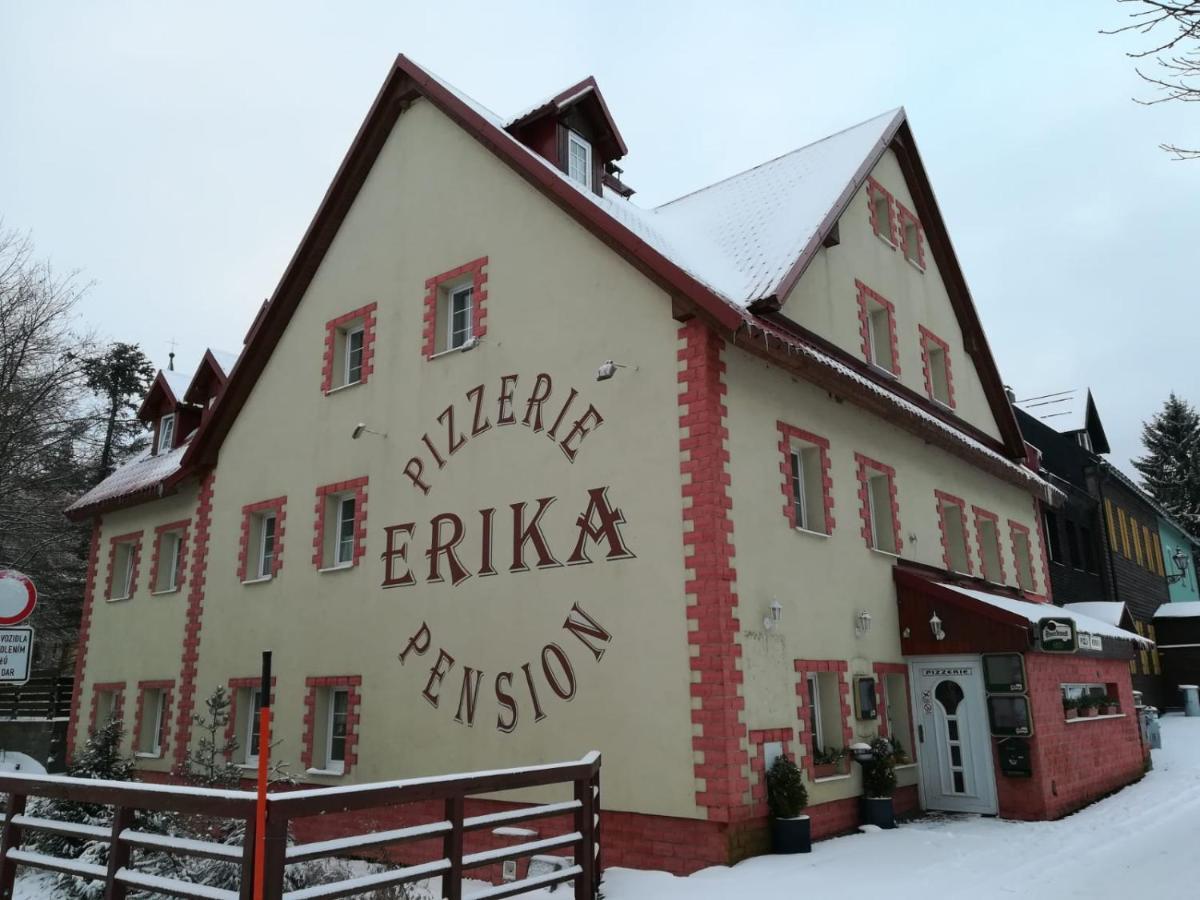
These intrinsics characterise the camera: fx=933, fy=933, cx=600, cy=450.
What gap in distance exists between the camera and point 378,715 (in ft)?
46.1

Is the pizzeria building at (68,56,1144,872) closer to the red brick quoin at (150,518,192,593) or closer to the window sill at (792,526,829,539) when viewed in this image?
the window sill at (792,526,829,539)

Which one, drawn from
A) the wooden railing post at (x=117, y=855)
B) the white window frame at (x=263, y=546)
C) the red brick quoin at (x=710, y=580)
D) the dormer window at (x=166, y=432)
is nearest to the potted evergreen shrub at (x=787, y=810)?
the red brick quoin at (x=710, y=580)

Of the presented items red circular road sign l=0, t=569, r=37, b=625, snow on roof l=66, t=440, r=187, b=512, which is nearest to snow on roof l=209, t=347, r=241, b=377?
snow on roof l=66, t=440, r=187, b=512

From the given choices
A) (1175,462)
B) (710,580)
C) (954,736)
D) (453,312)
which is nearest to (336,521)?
(453,312)

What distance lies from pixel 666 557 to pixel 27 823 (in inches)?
271

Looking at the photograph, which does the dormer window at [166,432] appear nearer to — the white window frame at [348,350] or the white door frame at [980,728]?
the white window frame at [348,350]

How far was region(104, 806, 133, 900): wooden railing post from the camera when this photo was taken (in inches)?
272

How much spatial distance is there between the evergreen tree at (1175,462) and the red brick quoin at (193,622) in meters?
56.9

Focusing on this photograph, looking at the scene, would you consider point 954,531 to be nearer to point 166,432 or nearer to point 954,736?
point 954,736

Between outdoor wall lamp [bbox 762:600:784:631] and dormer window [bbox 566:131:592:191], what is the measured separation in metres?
7.94

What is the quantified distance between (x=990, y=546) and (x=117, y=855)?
17386 mm

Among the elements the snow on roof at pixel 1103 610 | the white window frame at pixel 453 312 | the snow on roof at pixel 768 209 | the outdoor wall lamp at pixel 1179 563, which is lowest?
the snow on roof at pixel 1103 610

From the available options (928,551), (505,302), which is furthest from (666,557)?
(928,551)

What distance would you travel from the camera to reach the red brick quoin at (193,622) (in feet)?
58.3
